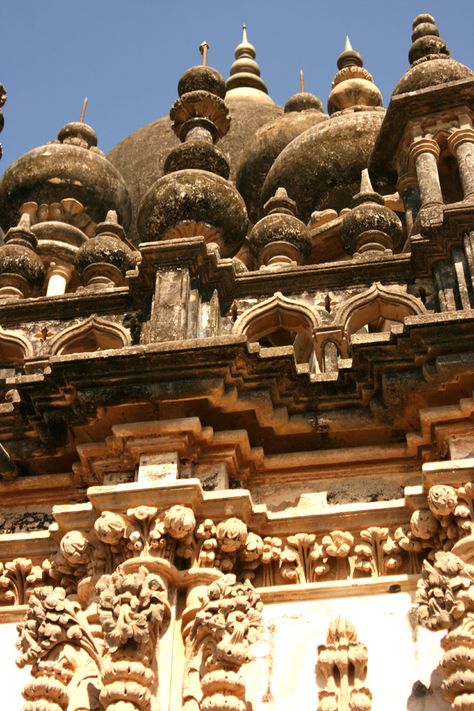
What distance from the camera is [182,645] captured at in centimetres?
675

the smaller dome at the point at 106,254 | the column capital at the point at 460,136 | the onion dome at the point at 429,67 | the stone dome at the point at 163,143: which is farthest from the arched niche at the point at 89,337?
the stone dome at the point at 163,143

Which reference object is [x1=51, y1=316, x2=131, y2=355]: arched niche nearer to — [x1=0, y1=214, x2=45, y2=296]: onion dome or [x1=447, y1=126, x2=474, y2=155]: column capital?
[x1=0, y1=214, x2=45, y2=296]: onion dome

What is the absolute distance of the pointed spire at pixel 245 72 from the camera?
2691cm

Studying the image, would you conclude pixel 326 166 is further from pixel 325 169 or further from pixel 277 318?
pixel 277 318

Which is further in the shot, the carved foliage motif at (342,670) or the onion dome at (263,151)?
the onion dome at (263,151)

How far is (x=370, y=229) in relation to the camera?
10.8 metres

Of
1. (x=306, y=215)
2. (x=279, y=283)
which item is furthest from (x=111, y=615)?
(x=306, y=215)

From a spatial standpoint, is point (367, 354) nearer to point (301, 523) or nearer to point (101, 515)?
point (301, 523)

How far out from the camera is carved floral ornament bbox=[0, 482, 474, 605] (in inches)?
275

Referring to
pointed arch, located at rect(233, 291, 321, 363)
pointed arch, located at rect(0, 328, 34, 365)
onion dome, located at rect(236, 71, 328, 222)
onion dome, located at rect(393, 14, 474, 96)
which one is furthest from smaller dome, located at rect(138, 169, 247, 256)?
onion dome, located at rect(236, 71, 328, 222)

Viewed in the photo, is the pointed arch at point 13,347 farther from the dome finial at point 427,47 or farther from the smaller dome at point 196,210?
the dome finial at point 427,47

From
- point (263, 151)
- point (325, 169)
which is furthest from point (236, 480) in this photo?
point (263, 151)

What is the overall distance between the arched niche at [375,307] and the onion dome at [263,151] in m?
8.90

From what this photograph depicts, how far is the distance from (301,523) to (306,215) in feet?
28.3
